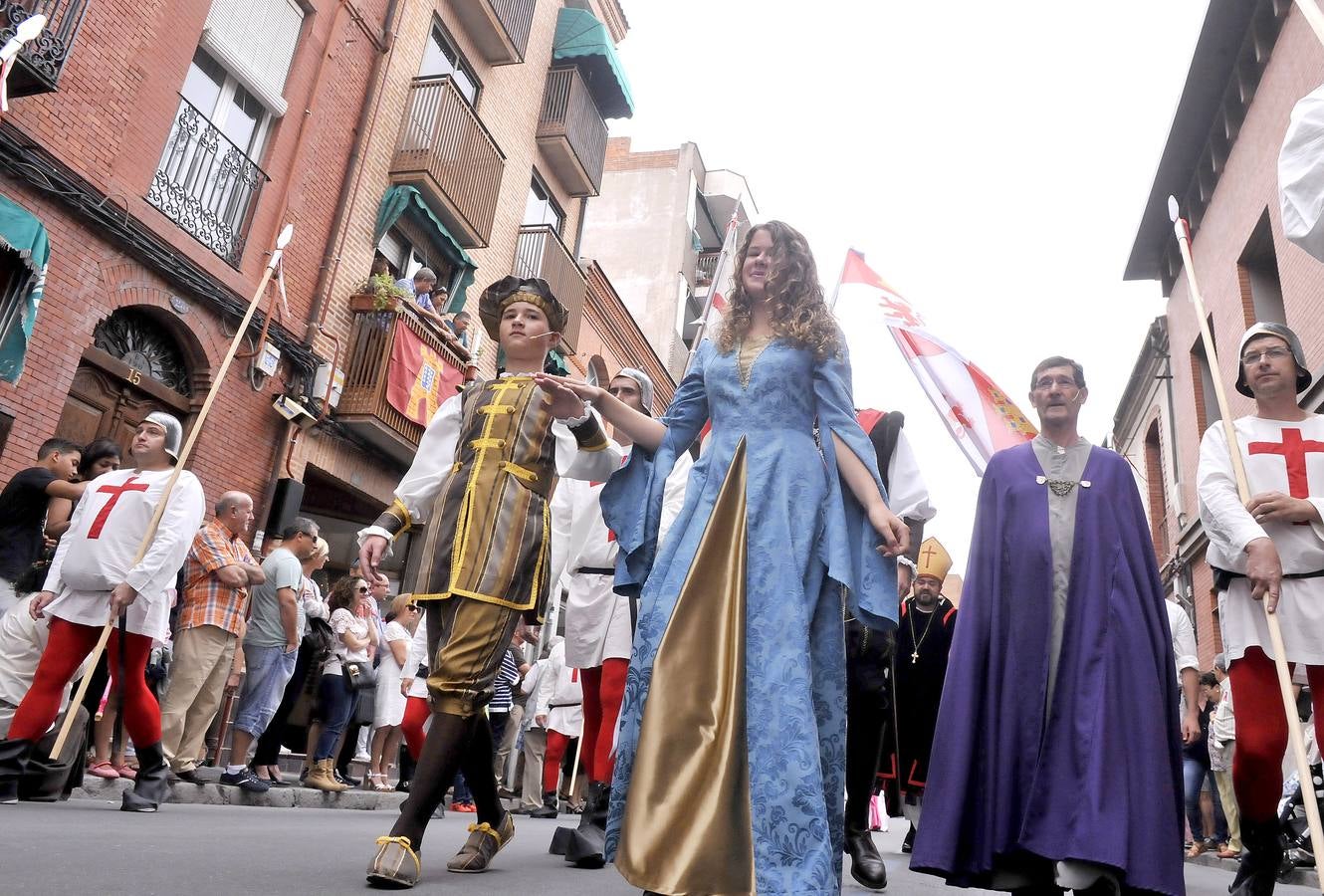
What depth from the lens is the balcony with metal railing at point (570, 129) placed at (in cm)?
1919

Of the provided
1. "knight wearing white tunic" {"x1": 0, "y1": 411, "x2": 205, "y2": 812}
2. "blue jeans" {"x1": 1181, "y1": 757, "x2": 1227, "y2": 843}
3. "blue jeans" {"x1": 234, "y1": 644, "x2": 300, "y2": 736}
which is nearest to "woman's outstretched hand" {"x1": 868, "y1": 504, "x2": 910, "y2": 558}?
"knight wearing white tunic" {"x1": 0, "y1": 411, "x2": 205, "y2": 812}

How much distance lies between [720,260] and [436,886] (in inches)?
186

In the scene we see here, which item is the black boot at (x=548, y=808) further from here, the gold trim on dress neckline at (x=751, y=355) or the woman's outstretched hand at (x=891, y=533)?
the woman's outstretched hand at (x=891, y=533)

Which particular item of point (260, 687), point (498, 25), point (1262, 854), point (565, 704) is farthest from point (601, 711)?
point (498, 25)

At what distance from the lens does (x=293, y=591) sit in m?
7.73

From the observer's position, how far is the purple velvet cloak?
3.20m

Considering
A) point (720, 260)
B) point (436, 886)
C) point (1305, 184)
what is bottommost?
point (436, 886)

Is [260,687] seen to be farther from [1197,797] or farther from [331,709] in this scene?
[1197,797]

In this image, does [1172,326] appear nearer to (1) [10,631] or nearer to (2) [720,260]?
(2) [720,260]

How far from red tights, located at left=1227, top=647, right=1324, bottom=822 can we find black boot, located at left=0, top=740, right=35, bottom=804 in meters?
5.14

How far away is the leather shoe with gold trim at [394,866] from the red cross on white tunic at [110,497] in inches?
124

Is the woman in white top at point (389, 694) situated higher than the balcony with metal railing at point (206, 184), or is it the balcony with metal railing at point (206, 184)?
the balcony with metal railing at point (206, 184)

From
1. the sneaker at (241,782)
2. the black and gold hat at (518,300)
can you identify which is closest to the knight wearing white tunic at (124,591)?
the sneaker at (241,782)

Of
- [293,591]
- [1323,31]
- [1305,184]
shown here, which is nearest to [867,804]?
[1305,184]
